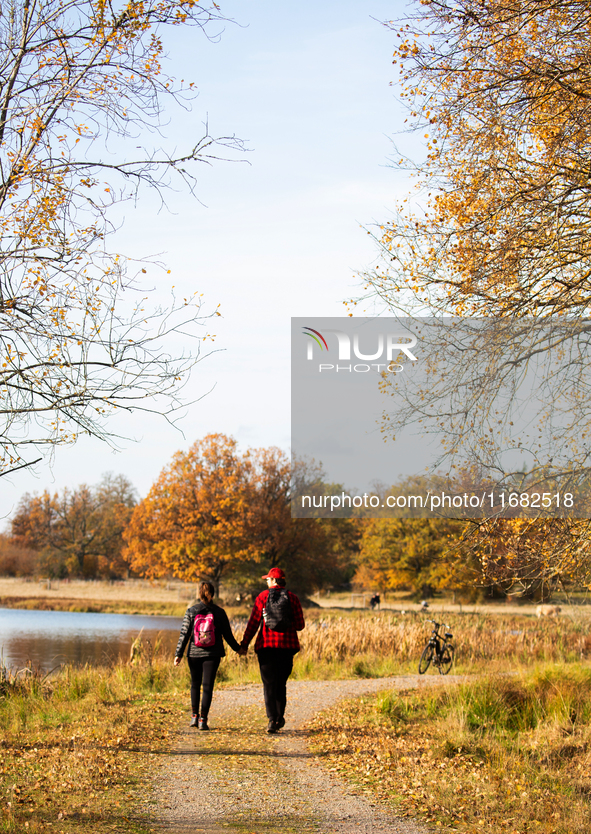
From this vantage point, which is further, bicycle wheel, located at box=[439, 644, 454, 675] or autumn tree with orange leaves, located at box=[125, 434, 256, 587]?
autumn tree with orange leaves, located at box=[125, 434, 256, 587]

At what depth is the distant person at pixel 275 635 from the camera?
7910mm

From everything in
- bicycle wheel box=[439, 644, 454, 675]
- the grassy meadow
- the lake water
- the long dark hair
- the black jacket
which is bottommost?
the lake water

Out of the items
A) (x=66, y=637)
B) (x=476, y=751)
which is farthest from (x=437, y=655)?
(x=66, y=637)

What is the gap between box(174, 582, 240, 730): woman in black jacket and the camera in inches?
317

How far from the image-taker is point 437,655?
53.2 feet

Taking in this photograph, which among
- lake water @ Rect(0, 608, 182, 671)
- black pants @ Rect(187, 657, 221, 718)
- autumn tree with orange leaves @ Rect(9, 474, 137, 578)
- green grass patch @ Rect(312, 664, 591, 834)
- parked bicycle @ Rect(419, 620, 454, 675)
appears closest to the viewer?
green grass patch @ Rect(312, 664, 591, 834)

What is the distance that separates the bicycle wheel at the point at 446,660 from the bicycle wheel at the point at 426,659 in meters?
0.24

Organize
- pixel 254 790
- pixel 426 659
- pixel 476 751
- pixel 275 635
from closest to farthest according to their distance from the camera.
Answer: pixel 254 790, pixel 476 751, pixel 275 635, pixel 426 659

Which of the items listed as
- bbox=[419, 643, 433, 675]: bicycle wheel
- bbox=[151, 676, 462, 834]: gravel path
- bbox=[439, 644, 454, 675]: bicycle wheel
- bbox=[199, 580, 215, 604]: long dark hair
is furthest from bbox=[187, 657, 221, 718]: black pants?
bbox=[439, 644, 454, 675]: bicycle wheel

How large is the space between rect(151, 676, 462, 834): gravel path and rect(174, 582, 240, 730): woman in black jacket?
0.55 metres

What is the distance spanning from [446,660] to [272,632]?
961 cm

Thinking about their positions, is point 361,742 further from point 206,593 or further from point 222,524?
point 222,524

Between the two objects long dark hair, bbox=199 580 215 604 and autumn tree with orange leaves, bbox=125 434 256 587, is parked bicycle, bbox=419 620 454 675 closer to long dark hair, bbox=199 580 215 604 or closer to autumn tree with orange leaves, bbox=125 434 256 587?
long dark hair, bbox=199 580 215 604

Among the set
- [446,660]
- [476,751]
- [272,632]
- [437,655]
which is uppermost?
[272,632]
